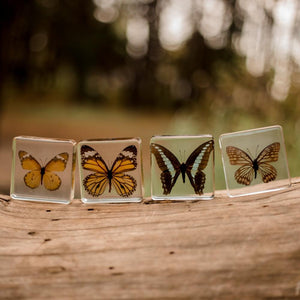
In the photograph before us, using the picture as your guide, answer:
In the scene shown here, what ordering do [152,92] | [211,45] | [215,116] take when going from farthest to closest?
[152,92], [211,45], [215,116]

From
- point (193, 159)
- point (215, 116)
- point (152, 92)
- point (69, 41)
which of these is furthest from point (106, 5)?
point (193, 159)

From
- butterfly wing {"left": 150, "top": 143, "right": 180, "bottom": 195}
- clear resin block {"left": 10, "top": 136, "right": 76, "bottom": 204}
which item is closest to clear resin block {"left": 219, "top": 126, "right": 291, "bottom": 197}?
butterfly wing {"left": 150, "top": 143, "right": 180, "bottom": 195}

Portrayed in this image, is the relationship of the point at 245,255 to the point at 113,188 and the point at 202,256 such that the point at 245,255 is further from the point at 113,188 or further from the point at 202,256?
the point at 113,188

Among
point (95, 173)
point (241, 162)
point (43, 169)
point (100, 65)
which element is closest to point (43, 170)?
point (43, 169)

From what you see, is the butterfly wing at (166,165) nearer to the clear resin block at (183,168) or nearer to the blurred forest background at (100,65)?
the clear resin block at (183,168)

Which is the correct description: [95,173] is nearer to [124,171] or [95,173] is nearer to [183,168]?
[124,171]

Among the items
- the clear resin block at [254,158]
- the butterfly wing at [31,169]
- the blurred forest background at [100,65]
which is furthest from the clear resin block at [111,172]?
the blurred forest background at [100,65]

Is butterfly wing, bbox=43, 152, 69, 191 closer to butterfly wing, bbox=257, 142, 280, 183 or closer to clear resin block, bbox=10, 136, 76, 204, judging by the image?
clear resin block, bbox=10, 136, 76, 204
